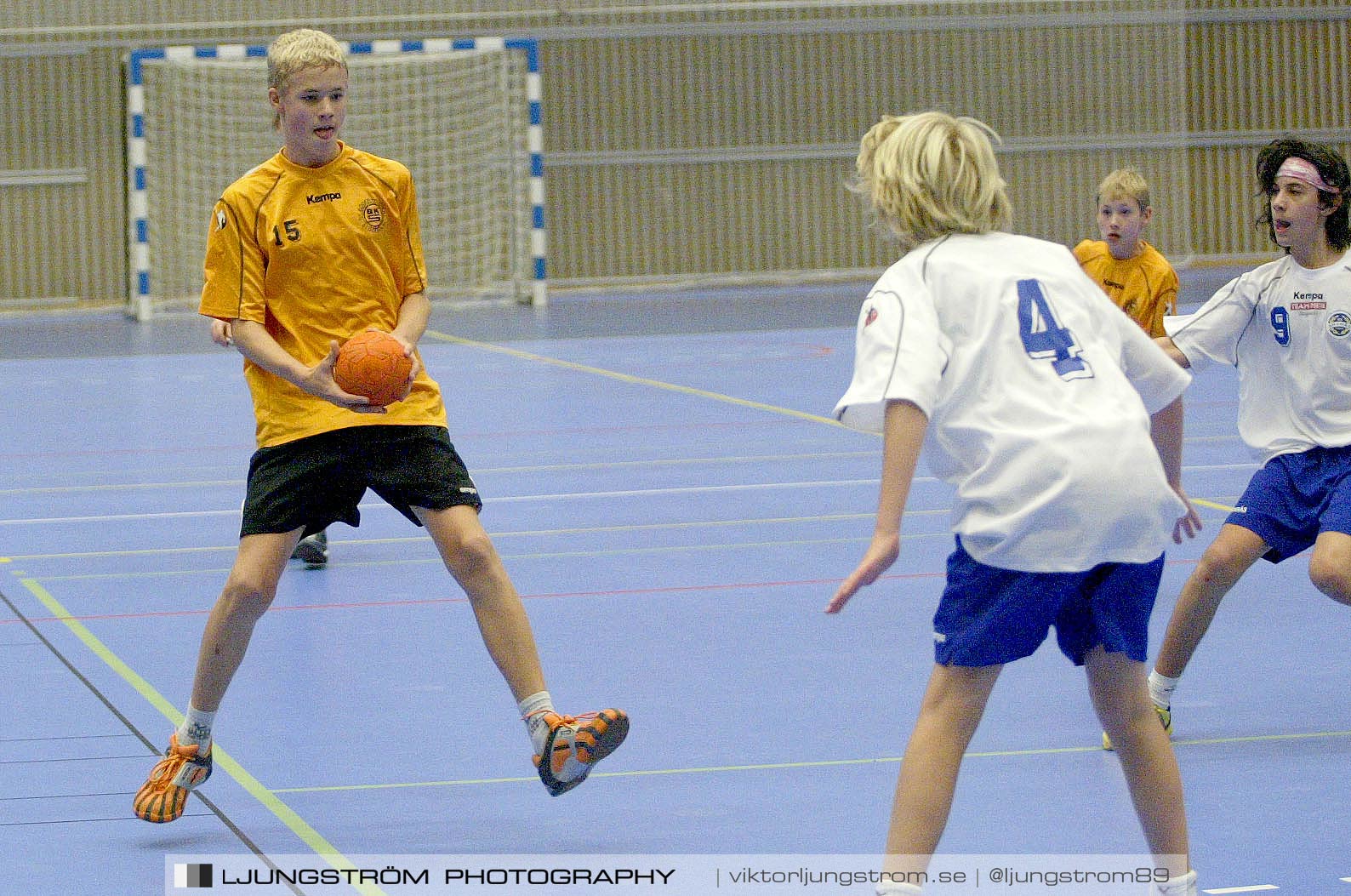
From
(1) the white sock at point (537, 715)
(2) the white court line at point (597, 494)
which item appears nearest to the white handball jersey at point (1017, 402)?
(1) the white sock at point (537, 715)

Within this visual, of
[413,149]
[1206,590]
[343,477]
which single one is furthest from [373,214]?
[413,149]

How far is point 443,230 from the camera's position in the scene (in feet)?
64.8

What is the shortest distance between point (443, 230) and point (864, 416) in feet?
57.1

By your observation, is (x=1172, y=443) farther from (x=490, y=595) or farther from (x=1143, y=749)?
(x=490, y=595)

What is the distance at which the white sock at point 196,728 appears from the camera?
148 inches

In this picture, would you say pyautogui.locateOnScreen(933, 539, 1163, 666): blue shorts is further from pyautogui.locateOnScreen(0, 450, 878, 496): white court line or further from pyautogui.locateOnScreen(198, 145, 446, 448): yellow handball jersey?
pyautogui.locateOnScreen(0, 450, 878, 496): white court line

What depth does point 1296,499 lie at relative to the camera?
419 cm

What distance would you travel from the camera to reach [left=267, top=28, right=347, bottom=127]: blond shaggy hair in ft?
12.3

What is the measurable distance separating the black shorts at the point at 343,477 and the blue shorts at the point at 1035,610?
1297 mm

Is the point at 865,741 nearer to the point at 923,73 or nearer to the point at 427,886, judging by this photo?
the point at 427,886

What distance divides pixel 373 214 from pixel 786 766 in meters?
1.52

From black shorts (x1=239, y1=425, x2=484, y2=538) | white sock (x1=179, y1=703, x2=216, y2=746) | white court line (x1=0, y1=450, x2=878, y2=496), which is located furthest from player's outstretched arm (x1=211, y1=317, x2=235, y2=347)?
white court line (x1=0, y1=450, x2=878, y2=496)

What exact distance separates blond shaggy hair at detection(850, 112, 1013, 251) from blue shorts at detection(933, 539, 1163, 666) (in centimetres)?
51

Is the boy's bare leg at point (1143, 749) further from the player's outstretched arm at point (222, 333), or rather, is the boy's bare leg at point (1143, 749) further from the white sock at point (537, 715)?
the player's outstretched arm at point (222, 333)
